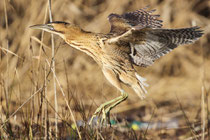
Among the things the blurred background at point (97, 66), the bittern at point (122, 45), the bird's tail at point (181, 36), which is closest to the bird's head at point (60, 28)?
the bittern at point (122, 45)

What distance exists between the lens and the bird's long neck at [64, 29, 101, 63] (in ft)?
5.95

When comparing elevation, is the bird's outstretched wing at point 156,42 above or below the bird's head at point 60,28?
below

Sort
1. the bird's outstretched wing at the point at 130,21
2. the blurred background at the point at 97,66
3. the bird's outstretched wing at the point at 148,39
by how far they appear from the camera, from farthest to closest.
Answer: the blurred background at the point at 97,66, the bird's outstretched wing at the point at 130,21, the bird's outstretched wing at the point at 148,39

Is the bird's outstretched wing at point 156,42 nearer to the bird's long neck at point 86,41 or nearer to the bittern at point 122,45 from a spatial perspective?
the bittern at point 122,45

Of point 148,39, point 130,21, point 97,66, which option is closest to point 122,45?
point 148,39

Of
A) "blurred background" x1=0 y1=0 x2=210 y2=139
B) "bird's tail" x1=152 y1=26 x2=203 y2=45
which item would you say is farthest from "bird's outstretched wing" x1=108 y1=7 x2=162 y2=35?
"blurred background" x1=0 y1=0 x2=210 y2=139

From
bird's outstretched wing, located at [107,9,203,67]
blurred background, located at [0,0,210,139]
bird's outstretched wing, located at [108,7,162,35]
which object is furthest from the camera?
blurred background, located at [0,0,210,139]

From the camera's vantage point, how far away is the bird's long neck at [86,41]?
5.95ft

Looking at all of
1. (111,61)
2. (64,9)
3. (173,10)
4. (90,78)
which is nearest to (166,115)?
(90,78)

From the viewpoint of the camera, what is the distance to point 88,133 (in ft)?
5.76

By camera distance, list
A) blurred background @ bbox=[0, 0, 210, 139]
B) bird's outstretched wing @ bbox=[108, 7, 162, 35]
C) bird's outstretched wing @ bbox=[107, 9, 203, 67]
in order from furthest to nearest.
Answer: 1. blurred background @ bbox=[0, 0, 210, 139]
2. bird's outstretched wing @ bbox=[108, 7, 162, 35]
3. bird's outstretched wing @ bbox=[107, 9, 203, 67]

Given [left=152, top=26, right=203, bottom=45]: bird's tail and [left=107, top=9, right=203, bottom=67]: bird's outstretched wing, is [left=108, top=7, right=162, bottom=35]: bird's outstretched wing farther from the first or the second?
[left=152, top=26, right=203, bottom=45]: bird's tail

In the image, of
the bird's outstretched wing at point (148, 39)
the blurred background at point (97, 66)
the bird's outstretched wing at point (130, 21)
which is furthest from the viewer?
the blurred background at point (97, 66)

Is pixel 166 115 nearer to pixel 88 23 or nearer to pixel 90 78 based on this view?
pixel 90 78
